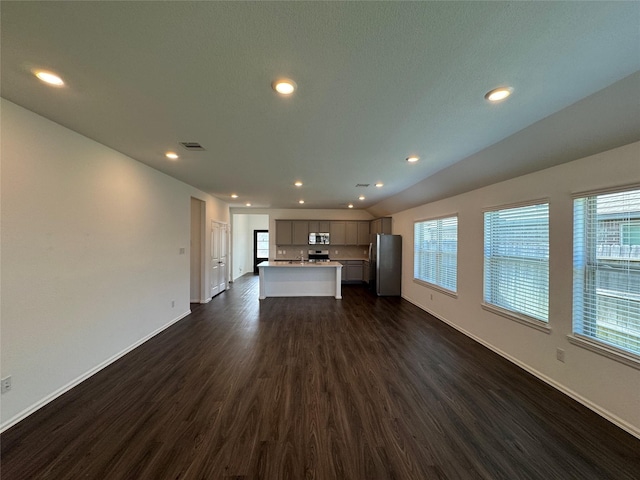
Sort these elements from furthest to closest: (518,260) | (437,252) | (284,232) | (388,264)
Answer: (284,232)
(388,264)
(437,252)
(518,260)

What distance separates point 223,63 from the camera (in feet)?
5.03

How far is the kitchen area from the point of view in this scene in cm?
675

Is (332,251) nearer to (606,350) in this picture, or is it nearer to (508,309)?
(508,309)

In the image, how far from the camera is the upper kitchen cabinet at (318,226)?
8.59 meters

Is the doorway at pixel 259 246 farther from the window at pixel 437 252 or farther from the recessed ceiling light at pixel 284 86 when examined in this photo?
the recessed ceiling light at pixel 284 86

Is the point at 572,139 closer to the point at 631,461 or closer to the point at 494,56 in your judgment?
the point at 494,56

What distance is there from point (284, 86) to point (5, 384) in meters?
3.17

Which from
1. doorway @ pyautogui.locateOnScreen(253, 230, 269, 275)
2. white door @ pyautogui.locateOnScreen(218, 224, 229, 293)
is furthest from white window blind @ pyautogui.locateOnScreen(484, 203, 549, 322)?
doorway @ pyautogui.locateOnScreen(253, 230, 269, 275)

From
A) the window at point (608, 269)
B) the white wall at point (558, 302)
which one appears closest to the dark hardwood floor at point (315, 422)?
the white wall at point (558, 302)

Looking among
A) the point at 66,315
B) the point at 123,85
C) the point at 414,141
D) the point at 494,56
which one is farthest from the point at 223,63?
the point at 66,315

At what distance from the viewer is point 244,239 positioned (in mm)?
11305


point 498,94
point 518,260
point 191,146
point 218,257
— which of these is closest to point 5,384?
point 191,146

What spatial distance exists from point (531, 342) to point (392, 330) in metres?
1.87

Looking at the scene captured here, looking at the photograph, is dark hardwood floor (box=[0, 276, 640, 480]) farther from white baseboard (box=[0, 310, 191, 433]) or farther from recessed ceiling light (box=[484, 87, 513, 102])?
recessed ceiling light (box=[484, 87, 513, 102])
